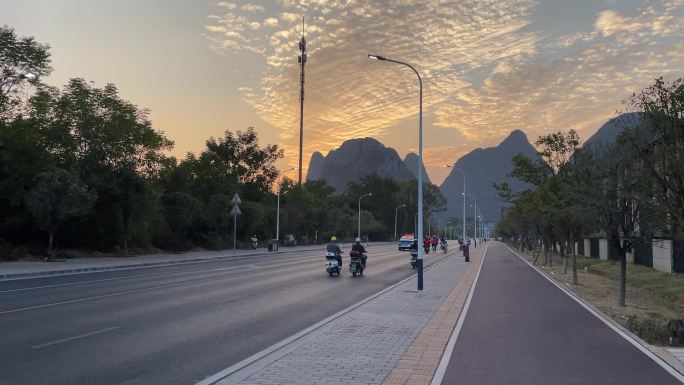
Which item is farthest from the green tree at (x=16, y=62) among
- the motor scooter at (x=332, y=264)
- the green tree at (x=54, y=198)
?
the motor scooter at (x=332, y=264)

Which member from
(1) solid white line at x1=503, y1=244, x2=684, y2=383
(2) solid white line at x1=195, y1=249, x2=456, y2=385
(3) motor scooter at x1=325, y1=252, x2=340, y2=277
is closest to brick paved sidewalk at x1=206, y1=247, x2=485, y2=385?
(2) solid white line at x1=195, y1=249, x2=456, y2=385

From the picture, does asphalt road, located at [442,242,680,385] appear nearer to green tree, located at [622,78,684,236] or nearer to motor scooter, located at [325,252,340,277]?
green tree, located at [622,78,684,236]

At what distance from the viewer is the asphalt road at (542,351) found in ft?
24.5

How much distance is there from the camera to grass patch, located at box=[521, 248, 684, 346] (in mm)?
10992

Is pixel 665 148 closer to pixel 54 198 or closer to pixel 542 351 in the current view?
pixel 542 351

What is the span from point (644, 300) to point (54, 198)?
30520 millimetres

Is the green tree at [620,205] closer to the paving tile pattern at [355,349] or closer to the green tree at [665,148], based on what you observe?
the green tree at [665,148]

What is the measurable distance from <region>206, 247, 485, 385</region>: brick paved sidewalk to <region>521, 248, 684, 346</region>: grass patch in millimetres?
4175

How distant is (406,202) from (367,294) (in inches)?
5424

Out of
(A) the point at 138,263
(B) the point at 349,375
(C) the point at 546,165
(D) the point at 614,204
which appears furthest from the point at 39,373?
(C) the point at 546,165

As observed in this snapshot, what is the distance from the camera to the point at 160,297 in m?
15.9

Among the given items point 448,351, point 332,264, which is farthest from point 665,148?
point 332,264

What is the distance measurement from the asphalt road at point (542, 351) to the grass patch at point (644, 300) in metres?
0.80

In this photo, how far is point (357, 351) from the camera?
8727 millimetres
